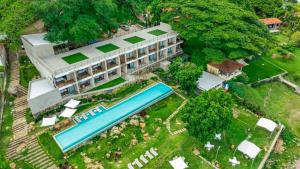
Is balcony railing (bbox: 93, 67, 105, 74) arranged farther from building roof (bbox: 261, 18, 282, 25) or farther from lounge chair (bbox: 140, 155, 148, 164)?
building roof (bbox: 261, 18, 282, 25)

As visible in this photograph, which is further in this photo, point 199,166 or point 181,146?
point 181,146

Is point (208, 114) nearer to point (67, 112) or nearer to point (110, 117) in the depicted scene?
point (110, 117)

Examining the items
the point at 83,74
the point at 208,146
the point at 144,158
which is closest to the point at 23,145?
the point at 83,74

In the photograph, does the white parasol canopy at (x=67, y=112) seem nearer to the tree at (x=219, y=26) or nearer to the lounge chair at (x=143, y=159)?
the lounge chair at (x=143, y=159)

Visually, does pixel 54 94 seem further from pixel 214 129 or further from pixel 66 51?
pixel 214 129

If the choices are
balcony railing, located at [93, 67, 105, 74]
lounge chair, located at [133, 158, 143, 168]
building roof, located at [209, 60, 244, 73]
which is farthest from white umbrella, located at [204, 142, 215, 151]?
balcony railing, located at [93, 67, 105, 74]

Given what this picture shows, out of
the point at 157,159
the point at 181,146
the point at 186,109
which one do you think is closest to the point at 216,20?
the point at 186,109

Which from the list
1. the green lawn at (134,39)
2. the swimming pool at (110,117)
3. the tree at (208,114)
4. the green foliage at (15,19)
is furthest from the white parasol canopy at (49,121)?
the green lawn at (134,39)
